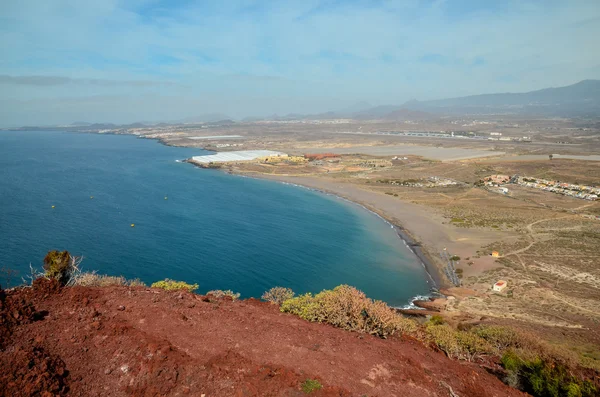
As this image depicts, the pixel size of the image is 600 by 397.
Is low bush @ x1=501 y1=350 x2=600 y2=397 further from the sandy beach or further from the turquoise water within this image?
the sandy beach

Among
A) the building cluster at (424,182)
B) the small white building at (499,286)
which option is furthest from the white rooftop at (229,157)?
the small white building at (499,286)

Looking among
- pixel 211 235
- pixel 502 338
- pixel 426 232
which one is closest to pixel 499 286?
pixel 502 338

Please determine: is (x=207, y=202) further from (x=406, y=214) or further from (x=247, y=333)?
(x=247, y=333)

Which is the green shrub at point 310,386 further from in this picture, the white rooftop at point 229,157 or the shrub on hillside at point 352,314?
the white rooftop at point 229,157

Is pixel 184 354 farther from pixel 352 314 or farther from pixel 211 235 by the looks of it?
pixel 211 235

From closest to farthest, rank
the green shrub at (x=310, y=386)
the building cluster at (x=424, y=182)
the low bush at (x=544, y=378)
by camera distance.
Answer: the green shrub at (x=310, y=386)
the low bush at (x=544, y=378)
the building cluster at (x=424, y=182)

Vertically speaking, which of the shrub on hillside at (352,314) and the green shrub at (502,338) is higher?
the shrub on hillside at (352,314)
